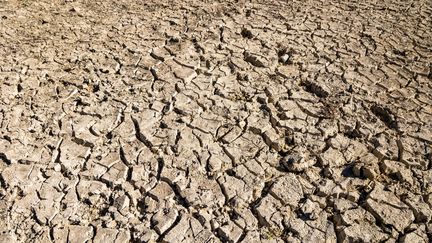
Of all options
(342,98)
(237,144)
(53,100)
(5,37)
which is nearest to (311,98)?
(342,98)

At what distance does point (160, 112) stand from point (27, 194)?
980 millimetres

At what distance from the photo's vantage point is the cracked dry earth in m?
2.17

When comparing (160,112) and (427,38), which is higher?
(427,38)

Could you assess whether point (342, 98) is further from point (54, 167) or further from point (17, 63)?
point (17, 63)

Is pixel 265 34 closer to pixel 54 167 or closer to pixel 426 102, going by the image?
pixel 426 102

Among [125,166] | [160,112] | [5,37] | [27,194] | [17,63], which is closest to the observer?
[27,194]

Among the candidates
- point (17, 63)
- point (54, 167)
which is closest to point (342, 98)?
point (54, 167)

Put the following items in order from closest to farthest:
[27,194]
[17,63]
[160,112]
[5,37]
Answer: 1. [27,194]
2. [160,112]
3. [17,63]
4. [5,37]

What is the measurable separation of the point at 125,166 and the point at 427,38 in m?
2.98

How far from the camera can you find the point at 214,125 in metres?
2.72

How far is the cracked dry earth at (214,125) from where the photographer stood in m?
2.17

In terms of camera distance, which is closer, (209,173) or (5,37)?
(209,173)

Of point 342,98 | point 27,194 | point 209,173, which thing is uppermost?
point 342,98

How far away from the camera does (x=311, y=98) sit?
9.73 feet
